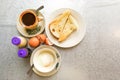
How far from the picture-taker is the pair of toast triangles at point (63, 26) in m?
0.88

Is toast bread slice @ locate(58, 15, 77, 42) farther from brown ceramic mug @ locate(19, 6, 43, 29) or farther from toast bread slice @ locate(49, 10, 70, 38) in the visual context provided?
brown ceramic mug @ locate(19, 6, 43, 29)

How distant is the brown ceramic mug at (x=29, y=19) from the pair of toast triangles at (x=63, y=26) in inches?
2.8

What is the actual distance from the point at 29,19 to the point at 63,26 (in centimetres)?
14

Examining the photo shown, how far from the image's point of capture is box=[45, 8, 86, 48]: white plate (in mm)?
883

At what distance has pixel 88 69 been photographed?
869mm

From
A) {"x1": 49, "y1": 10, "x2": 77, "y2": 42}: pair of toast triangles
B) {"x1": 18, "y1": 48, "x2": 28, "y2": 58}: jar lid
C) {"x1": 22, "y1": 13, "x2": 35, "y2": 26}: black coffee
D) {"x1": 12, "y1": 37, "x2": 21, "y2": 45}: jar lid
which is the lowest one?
{"x1": 18, "y1": 48, "x2": 28, "y2": 58}: jar lid

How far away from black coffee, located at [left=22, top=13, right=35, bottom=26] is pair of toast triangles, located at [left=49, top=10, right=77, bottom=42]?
78 millimetres

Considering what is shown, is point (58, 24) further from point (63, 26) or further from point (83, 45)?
point (83, 45)

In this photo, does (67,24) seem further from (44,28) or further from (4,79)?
(4,79)

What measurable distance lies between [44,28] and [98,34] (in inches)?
8.8

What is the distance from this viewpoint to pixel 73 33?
0.90 metres

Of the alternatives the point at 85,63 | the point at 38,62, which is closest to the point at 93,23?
the point at 85,63

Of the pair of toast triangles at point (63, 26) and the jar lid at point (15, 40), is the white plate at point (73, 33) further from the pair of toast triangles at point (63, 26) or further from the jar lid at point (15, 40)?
the jar lid at point (15, 40)

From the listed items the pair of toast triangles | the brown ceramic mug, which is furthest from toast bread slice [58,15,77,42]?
the brown ceramic mug
